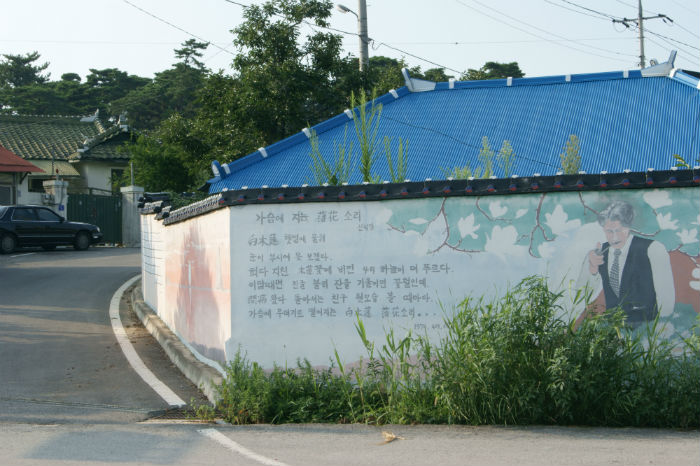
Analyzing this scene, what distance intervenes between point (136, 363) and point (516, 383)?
211 inches

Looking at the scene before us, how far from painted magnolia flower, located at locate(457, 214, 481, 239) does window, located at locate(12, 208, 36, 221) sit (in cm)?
2173

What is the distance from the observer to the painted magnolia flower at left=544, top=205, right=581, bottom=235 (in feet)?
24.0

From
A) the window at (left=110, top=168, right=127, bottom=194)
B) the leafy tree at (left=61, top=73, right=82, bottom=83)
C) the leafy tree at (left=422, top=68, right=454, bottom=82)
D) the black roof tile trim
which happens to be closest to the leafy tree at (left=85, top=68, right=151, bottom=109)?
Answer: the leafy tree at (left=61, top=73, right=82, bottom=83)

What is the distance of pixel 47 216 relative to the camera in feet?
86.3

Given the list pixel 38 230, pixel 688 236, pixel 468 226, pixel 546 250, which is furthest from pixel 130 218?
pixel 688 236

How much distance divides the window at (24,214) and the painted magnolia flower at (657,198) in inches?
A: 902

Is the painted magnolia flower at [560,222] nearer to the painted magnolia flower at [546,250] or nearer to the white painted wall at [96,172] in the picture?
the painted magnolia flower at [546,250]

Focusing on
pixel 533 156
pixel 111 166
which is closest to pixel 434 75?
pixel 111 166

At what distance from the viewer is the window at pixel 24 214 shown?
83.3ft

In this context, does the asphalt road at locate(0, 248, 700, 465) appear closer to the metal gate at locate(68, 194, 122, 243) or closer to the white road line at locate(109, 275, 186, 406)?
the white road line at locate(109, 275, 186, 406)

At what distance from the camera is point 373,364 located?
7.16 metres

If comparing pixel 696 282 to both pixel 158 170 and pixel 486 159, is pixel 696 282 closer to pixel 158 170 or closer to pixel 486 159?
pixel 486 159

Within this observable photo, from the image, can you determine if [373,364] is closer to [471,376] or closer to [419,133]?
[471,376]

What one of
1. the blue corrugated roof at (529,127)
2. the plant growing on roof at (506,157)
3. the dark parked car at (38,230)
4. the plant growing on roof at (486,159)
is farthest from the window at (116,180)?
the plant growing on roof at (506,157)
